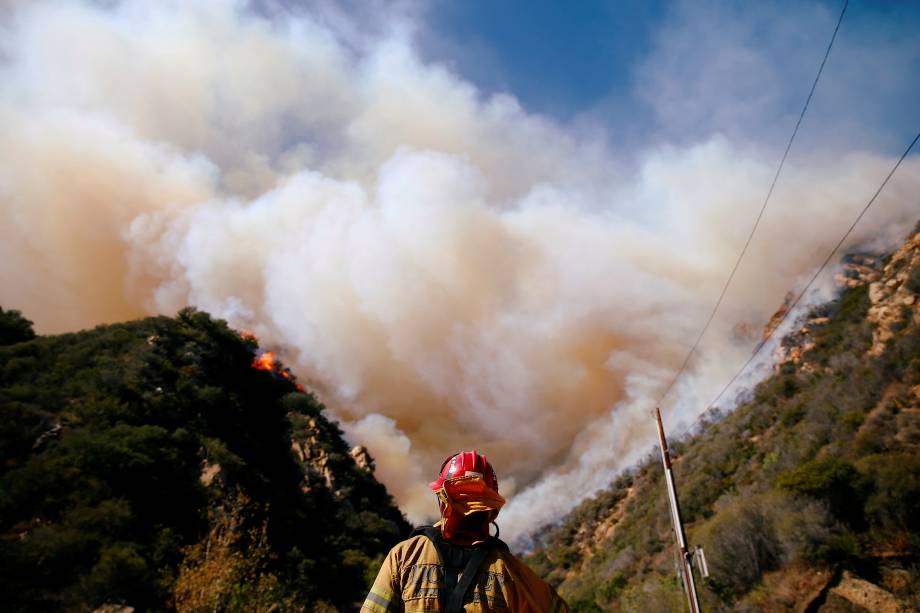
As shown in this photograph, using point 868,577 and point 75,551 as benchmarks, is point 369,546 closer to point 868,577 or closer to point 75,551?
point 75,551

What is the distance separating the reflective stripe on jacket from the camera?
116 inches

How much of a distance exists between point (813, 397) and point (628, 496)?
33.0m

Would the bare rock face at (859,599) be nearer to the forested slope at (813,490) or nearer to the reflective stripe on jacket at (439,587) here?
the forested slope at (813,490)

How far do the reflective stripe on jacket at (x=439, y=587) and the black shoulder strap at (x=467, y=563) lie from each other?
1.2 inches

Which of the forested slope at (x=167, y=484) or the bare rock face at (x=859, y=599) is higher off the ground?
the forested slope at (x=167, y=484)

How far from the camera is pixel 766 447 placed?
4072 centimetres

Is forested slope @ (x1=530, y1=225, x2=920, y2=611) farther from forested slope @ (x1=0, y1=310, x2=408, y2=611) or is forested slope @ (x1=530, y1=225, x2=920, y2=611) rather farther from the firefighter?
the firefighter

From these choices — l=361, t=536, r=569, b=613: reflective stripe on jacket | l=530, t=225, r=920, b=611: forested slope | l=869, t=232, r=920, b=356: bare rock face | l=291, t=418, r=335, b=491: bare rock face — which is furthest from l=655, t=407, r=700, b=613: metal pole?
l=291, t=418, r=335, b=491: bare rock face

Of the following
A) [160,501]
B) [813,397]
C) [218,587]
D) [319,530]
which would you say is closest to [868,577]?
[218,587]

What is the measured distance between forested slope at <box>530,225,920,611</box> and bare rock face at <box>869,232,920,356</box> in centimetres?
14

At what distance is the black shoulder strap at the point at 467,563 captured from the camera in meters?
2.89

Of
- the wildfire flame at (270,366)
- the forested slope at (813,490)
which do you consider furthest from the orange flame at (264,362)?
the forested slope at (813,490)

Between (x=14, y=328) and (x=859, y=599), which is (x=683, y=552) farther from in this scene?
(x=14, y=328)

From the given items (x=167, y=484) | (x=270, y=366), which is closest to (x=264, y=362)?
(x=270, y=366)
